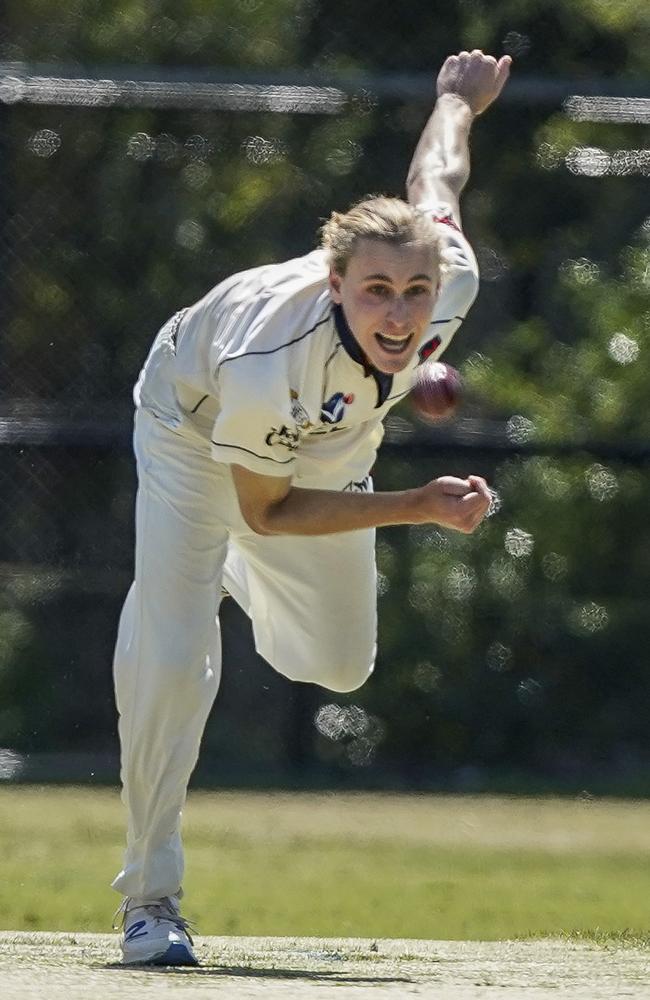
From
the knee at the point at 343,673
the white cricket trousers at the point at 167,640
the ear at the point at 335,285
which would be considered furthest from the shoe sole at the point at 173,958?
the ear at the point at 335,285

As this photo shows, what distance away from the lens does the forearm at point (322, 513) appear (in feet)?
12.8

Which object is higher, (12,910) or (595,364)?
(595,364)

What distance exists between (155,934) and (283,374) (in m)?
1.17

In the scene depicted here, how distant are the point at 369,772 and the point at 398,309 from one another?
185 inches

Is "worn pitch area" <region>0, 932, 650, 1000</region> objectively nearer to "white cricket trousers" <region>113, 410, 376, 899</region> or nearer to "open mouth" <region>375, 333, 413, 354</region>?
"white cricket trousers" <region>113, 410, 376, 899</region>

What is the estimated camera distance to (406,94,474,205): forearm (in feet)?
15.0

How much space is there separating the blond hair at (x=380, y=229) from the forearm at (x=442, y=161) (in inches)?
29.6

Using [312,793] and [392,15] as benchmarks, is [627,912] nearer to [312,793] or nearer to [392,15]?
[312,793]

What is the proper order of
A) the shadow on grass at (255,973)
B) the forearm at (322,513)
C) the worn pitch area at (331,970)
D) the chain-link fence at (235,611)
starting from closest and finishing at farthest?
the worn pitch area at (331,970)
the shadow on grass at (255,973)
the forearm at (322,513)
the chain-link fence at (235,611)

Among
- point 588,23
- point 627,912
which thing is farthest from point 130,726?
Result: point 588,23

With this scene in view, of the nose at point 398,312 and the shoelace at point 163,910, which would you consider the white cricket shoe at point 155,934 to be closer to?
the shoelace at point 163,910

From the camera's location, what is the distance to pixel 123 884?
4.17m

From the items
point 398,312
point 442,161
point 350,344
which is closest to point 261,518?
point 350,344

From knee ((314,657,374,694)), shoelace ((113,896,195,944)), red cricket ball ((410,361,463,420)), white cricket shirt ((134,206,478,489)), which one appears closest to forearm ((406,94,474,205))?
white cricket shirt ((134,206,478,489))
